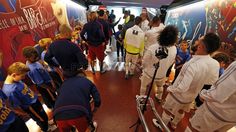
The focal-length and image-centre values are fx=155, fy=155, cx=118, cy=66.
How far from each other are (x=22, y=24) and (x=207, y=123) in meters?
3.33

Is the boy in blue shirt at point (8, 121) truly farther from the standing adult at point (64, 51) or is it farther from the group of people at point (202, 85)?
the group of people at point (202, 85)

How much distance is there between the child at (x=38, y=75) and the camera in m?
2.08

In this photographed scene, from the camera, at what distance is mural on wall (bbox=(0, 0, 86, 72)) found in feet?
8.04

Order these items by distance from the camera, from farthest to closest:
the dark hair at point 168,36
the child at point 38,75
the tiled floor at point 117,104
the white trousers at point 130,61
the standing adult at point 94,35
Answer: the white trousers at point 130,61
the standing adult at point 94,35
the tiled floor at point 117,104
the child at point 38,75
the dark hair at point 168,36

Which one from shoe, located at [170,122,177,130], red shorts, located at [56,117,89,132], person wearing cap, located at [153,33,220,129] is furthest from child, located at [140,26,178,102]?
red shorts, located at [56,117,89,132]

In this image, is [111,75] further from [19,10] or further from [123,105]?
[19,10]

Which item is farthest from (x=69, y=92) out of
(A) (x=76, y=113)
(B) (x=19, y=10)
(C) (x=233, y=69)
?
(B) (x=19, y=10)

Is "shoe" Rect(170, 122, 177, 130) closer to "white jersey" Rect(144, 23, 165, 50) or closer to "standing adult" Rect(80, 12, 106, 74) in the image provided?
"white jersey" Rect(144, 23, 165, 50)

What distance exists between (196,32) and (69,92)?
4724 millimetres


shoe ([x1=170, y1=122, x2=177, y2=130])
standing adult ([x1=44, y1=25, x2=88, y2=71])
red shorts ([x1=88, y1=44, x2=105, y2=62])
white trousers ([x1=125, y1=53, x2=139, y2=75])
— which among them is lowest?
shoe ([x1=170, y1=122, x2=177, y2=130])

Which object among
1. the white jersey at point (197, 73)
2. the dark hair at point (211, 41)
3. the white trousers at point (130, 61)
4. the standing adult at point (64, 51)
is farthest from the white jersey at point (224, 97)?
the white trousers at point (130, 61)

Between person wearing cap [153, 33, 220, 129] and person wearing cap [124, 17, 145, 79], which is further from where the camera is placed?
person wearing cap [124, 17, 145, 79]

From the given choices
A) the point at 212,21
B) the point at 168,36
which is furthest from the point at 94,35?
the point at 212,21

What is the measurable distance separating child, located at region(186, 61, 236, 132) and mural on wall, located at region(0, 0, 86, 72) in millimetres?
2769
